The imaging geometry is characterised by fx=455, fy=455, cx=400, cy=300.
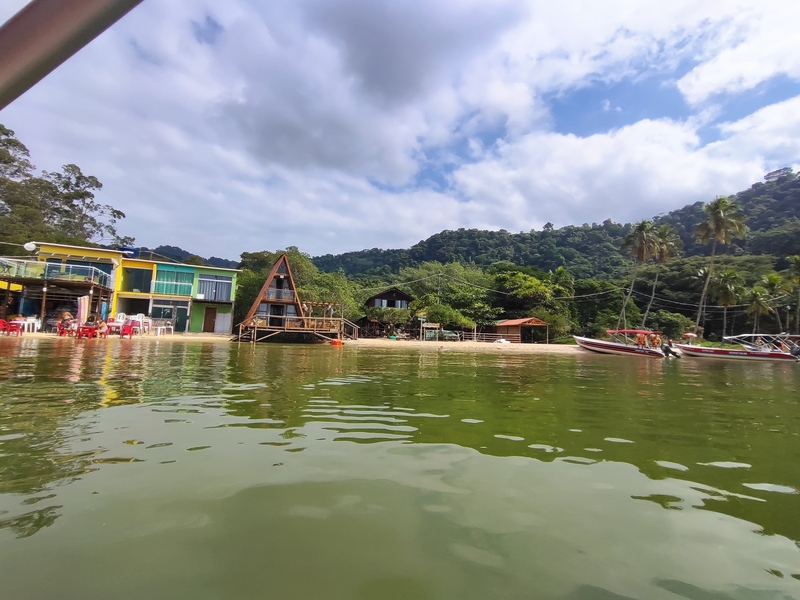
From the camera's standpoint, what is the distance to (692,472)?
408cm

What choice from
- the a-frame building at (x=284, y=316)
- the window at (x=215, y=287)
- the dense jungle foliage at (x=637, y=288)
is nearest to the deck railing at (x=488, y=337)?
the dense jungle foliage at (x=637, y=288)

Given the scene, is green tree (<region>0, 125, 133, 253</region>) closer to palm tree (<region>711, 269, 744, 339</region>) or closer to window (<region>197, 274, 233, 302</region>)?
window (<region>197, 274, 233, 302</region>)

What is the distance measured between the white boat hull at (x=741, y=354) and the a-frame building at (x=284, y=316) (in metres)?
22.8

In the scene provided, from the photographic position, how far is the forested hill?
2879 inches

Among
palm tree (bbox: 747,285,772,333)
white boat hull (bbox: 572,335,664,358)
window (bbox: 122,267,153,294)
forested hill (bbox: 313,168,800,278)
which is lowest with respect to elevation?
white boat hull (bbox: 572,335,664,358)

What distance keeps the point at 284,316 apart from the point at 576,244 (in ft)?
244

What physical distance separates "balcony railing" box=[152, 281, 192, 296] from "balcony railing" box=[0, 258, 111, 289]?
5.11 m

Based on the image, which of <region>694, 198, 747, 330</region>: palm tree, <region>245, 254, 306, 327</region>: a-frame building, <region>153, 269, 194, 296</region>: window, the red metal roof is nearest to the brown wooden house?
the red metal roof

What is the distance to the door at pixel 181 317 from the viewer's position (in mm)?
32750

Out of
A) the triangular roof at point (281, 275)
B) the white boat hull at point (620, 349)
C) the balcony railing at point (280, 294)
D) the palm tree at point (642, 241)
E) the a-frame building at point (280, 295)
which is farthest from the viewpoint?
the palm tree at point (642, 241)

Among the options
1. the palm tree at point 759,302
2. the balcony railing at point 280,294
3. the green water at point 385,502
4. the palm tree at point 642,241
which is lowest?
the green water at point 385,502

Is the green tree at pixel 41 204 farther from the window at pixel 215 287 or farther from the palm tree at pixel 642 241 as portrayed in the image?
the palm tree at pixel 642 241

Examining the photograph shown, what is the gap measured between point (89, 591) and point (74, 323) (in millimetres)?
24570

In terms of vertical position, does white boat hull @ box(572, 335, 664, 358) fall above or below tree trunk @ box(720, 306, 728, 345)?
below
